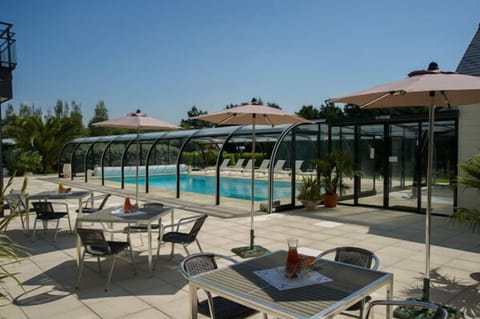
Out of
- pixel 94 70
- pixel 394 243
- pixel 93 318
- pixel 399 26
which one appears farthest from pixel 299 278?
pixel 94 70

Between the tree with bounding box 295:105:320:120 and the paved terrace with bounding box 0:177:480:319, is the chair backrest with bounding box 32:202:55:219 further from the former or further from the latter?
the tree with bounding box 295:105:320:120

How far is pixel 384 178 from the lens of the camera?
33.1 feet

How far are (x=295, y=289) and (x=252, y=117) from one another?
14.8 feet

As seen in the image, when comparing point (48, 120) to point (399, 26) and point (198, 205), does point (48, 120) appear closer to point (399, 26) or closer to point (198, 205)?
point (198, 205)

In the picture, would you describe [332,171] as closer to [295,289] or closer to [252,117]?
[252,117]

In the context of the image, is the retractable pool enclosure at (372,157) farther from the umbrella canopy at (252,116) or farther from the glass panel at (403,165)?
the umbrella canopy at (252,116)

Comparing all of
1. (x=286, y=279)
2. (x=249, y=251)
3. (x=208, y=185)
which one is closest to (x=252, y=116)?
(x=249, y=251)

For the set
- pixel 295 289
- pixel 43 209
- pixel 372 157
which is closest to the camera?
pixel 295 289

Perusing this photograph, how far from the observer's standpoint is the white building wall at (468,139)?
8.40 meters

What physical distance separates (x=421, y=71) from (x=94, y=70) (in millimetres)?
19712

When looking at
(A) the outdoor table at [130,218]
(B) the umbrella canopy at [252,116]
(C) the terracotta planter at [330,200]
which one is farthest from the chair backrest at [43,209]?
(C) the terracotta planter at [330,200]

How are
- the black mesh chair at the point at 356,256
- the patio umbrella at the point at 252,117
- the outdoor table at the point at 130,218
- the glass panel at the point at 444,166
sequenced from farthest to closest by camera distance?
the glass panel at the point at 444,166, the patio umbrella at the point at 252,117, the outdoor table at the point at 130,218, the black mesh chair at the point at 356,256

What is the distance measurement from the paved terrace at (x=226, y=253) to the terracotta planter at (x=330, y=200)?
1.18 m

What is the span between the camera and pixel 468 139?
28.0 ft
